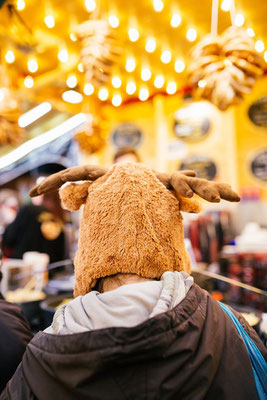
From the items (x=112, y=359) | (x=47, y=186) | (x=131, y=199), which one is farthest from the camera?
(x=47, y=186)

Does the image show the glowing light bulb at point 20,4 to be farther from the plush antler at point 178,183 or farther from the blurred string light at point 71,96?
the plush antler at point 178,183

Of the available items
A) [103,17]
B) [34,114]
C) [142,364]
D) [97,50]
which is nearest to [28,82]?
[34,114]

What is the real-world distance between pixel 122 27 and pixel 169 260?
3616 mm

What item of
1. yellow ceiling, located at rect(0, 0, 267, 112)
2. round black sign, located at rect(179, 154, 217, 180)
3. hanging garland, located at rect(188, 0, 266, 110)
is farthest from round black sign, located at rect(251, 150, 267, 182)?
hanging garland, located at rect(188, 0, 266, 110)

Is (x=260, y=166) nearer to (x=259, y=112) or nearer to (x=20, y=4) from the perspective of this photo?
(x=259, y=112)

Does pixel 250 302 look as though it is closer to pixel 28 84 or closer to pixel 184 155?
pixel 184 155

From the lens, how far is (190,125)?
5992 mm

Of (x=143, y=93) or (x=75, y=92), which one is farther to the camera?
(x=75, y=92)

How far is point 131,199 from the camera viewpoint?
1041 mm

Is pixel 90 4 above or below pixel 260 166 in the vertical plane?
above

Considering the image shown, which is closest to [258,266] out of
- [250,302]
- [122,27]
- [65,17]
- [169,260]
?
[250,302]

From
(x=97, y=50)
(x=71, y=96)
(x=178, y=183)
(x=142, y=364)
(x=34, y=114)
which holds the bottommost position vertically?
(x=142, y=364)

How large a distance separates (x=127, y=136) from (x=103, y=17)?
327 centimetres

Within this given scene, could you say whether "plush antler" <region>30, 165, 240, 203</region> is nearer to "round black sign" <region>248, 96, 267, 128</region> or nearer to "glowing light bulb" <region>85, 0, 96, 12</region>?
"glowing light bulb" <region>85, 0, 96, 12</region>
